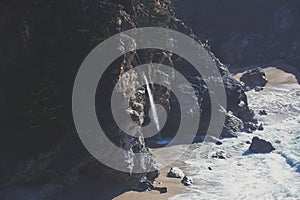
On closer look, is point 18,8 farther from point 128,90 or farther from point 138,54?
point 138,54

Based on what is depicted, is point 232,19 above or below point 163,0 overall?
above

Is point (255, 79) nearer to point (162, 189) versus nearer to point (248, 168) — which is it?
point (248, 168)

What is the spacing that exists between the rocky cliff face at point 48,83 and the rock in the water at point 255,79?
96.0ft

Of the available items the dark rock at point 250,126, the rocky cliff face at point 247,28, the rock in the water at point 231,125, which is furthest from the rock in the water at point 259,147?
the rocky cliff face at point 247,28

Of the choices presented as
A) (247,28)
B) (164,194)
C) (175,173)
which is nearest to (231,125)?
(175,173)

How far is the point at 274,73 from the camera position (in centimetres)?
5116

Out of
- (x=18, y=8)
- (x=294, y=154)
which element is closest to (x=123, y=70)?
(x=18, y=8)

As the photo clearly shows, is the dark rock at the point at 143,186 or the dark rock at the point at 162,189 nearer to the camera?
the dark rock at the point at 143,186

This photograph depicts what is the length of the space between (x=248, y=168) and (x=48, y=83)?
13.9 metres

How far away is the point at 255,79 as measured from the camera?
47.6 metres

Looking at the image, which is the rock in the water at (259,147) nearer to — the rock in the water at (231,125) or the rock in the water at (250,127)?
the rock in the water at (231,125)

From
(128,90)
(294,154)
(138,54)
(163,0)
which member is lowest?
(294,154)

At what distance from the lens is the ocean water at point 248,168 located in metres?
21.6

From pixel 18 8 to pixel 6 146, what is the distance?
5.74 meters
